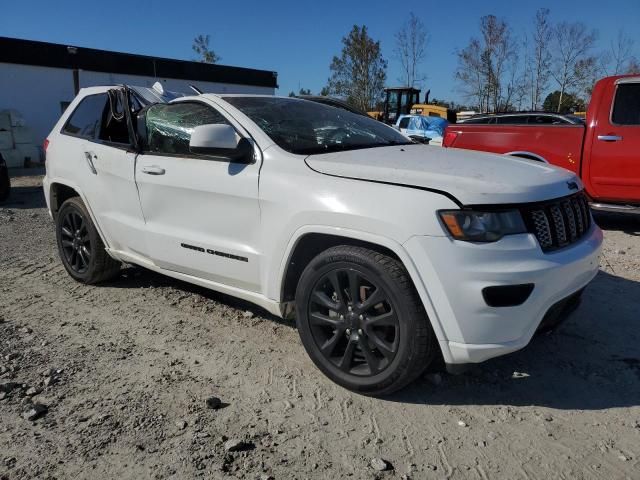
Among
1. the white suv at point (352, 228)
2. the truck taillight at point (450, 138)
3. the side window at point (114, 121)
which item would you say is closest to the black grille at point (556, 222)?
the white suv at point (352, 228)

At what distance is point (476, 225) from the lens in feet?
8.27

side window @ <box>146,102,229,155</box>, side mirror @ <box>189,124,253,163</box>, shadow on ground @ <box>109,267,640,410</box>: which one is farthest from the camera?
side window @ <box>146,102,229,155</box>

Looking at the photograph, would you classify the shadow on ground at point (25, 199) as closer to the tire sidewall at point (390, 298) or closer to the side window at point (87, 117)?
the side window at point (87, 117)

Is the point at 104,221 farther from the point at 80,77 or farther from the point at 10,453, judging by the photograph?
the point at 80,77

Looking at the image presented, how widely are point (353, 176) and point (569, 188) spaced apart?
124cm

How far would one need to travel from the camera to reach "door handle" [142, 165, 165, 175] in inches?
147

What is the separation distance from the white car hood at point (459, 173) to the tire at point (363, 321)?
1.42 feet

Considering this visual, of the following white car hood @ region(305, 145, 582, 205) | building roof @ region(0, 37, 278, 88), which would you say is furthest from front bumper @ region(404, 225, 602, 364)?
building roof @ region(0, 37, 278, 88)

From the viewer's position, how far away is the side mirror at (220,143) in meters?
3.18

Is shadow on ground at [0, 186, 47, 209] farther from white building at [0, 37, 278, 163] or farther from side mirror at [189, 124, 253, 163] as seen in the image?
white building at [0, 37, 278, 163]

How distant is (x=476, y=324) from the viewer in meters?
2.52

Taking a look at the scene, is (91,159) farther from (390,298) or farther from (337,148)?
(390,298)

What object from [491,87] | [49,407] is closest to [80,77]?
[491,87]

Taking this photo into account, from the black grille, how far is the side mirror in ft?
5.43
